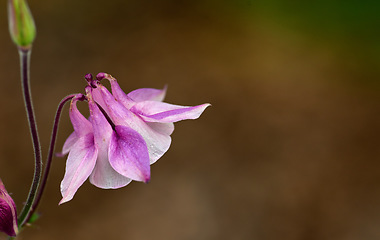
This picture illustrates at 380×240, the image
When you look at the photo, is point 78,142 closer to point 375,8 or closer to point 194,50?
point 194,50

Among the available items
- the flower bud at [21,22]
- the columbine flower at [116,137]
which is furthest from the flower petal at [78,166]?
the flower bud at [21,22]

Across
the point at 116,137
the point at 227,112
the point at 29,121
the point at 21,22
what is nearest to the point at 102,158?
the point at 116,137

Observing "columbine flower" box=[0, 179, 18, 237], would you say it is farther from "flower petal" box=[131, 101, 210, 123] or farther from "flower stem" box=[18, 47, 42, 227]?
"flower petal" box=[131, 101, 210, 123]

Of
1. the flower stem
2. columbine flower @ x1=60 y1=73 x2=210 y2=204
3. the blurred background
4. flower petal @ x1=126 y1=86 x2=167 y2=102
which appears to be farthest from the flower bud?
the blurred background

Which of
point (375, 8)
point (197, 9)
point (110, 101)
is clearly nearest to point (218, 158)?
point (197, 9)

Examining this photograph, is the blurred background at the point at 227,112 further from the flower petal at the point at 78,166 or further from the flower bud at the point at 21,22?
the flower bud at the point at 21,22
